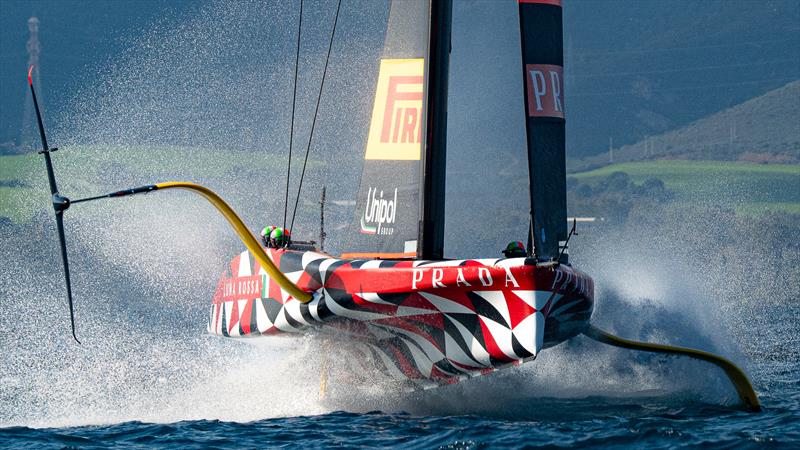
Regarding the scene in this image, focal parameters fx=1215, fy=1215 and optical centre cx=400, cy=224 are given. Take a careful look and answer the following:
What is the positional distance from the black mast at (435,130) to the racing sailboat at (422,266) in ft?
0.05

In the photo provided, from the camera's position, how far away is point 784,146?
4966 inches

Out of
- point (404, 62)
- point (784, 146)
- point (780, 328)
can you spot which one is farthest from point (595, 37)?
point (404, 62)

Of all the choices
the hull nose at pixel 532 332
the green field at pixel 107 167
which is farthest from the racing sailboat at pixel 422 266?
the green field at pixel 107 167

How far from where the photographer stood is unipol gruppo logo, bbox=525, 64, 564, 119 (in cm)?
1252

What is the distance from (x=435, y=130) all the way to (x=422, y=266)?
228 centimetres

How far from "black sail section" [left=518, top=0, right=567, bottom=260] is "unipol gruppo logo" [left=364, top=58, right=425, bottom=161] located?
2095 millimetres

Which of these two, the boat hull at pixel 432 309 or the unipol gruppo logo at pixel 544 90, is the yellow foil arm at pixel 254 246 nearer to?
the boat hull at pixel 432 309

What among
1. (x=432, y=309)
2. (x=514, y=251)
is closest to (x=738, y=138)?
(x=514, y=251)

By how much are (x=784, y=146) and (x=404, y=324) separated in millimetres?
120908

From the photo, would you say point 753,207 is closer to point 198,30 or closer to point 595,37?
point 198,30

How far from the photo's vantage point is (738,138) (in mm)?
139000

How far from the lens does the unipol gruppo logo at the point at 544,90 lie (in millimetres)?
12523

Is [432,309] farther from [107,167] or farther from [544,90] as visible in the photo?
[107,167]

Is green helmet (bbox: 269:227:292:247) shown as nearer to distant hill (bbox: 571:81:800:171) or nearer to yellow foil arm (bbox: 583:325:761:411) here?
yellow foil arm (bbox: 583:325:761:411)
